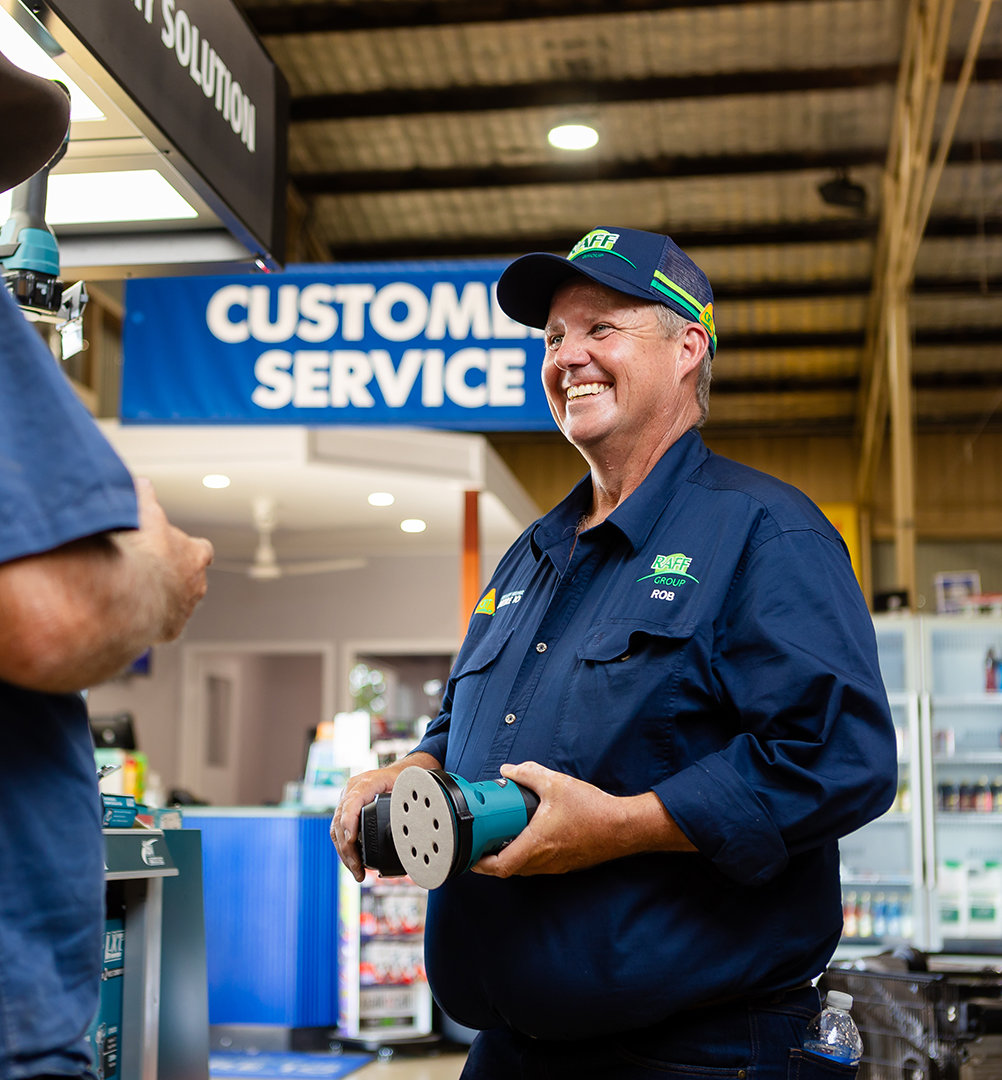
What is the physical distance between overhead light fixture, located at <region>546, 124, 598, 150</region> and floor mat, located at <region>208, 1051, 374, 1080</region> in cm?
672

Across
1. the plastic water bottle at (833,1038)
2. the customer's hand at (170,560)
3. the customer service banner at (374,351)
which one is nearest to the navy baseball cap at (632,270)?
the customer's hand at (170,560)

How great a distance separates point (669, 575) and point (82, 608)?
891mm

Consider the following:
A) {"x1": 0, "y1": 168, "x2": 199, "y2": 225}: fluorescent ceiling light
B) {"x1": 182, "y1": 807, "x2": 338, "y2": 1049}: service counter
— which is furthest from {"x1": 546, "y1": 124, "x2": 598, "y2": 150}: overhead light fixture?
{"x1": 0, "y1": 168, "x2": 199, "y2": 225}: fluorescent ceiling light

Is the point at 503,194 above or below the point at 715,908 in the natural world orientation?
above

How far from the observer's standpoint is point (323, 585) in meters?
13.2

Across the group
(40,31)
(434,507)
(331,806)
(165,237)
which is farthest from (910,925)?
(40,31)

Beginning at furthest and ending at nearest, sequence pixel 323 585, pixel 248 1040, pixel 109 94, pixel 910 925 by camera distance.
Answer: pixel 323 585
pixel 910 925
pixel 248 1040
pixel 109 94

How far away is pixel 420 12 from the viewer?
8.42 m

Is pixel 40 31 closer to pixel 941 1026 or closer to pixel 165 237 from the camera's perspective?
pixel 165 237

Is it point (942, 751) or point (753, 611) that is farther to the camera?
point (942, 751)

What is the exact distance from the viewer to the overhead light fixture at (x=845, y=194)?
10086mm

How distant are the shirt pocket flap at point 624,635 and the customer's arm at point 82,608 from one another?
72cm

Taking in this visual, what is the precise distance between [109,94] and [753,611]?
131cm

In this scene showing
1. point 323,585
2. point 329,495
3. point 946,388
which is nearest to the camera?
point 329,495
